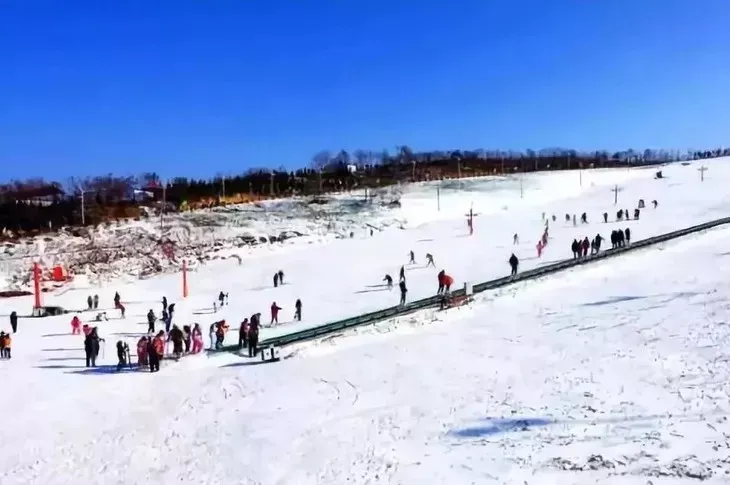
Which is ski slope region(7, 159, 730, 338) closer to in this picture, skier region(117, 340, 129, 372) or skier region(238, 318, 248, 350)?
skier region(238, 318, 248, 350)

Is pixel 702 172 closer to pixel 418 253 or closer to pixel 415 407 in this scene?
pixel 418 253

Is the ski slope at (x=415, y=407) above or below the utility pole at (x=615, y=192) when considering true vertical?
below

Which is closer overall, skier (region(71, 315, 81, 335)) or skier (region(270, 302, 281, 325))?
skier (region(71, 315, 81, 335))

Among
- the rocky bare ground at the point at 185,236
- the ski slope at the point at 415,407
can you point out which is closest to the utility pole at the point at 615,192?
the rocky bare ground at the point at 185,236

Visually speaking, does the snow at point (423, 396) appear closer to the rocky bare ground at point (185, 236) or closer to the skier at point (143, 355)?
the skier at point (143, 355)

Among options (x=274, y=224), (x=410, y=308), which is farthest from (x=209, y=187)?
(x=410, y=308)

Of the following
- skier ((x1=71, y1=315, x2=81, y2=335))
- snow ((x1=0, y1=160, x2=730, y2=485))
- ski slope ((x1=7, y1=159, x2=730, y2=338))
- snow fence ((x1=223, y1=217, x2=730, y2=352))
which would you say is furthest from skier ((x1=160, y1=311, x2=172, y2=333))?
snow fence ((x1=223, y1=217, x2=730, y2=352))
